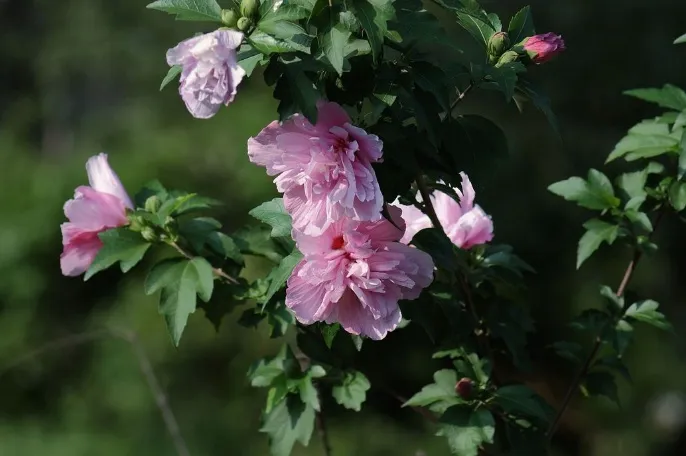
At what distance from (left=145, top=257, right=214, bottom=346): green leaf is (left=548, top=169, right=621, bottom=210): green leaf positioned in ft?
1.56

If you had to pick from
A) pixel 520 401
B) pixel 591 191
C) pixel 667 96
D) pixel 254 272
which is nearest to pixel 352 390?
pixel 520 401

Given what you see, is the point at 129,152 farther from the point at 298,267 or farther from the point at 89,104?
the point at 298,267

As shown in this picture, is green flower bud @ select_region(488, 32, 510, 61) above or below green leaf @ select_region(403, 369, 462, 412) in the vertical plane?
above

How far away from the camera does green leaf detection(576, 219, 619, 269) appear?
3.76ft

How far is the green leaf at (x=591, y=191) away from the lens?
1.17 metres

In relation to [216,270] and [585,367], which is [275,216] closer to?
[216,270]

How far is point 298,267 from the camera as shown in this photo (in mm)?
824

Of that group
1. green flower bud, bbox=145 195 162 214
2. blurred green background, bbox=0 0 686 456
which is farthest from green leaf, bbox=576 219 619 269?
blurred green background, bbox=0 0 686 456

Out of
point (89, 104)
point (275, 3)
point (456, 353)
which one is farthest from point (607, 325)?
point (89, 104)

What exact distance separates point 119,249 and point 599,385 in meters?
0.67

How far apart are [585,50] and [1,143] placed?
9.06 ft

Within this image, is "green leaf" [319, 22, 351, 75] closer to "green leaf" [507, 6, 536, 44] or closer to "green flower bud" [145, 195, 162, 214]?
"green leaf" [507, 6, 536, 44]

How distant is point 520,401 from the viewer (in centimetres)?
100

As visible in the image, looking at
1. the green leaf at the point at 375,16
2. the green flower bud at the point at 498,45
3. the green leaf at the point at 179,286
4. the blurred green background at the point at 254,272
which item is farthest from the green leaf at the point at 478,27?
the blurred green background at the point at 254,272
